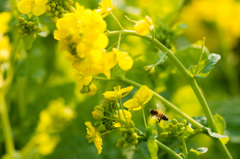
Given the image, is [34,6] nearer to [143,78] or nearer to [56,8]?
[56,8]

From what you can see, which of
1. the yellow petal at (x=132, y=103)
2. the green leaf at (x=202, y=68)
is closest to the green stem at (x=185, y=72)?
the green leaf at (x=202, y=68)

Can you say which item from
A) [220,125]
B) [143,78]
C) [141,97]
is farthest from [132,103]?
[143,78]

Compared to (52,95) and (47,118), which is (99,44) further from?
(52,95)

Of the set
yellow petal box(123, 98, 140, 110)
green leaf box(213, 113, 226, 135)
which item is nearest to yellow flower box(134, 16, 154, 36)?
yellow petal box(123, 98, 140, 110)

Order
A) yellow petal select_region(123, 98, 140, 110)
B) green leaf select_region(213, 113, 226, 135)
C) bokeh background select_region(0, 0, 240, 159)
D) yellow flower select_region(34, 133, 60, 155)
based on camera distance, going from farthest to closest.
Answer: yellow flower select_region(34, 133, 60, 155) → bokeh background select_region(0, 0, 240, 159) → green leaf select_region(213, 113, 226, 135) → yellow petal select_region(123, 98, 140, 110)

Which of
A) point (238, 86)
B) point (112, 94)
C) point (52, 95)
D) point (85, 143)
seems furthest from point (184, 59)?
point (238, 86)

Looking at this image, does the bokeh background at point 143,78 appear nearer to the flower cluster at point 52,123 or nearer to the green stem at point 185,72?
the flower cluster at point 52,123

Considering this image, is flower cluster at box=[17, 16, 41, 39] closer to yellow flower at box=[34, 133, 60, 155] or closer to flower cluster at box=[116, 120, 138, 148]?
flower cluster at box=[116, 120, 138, 148]
